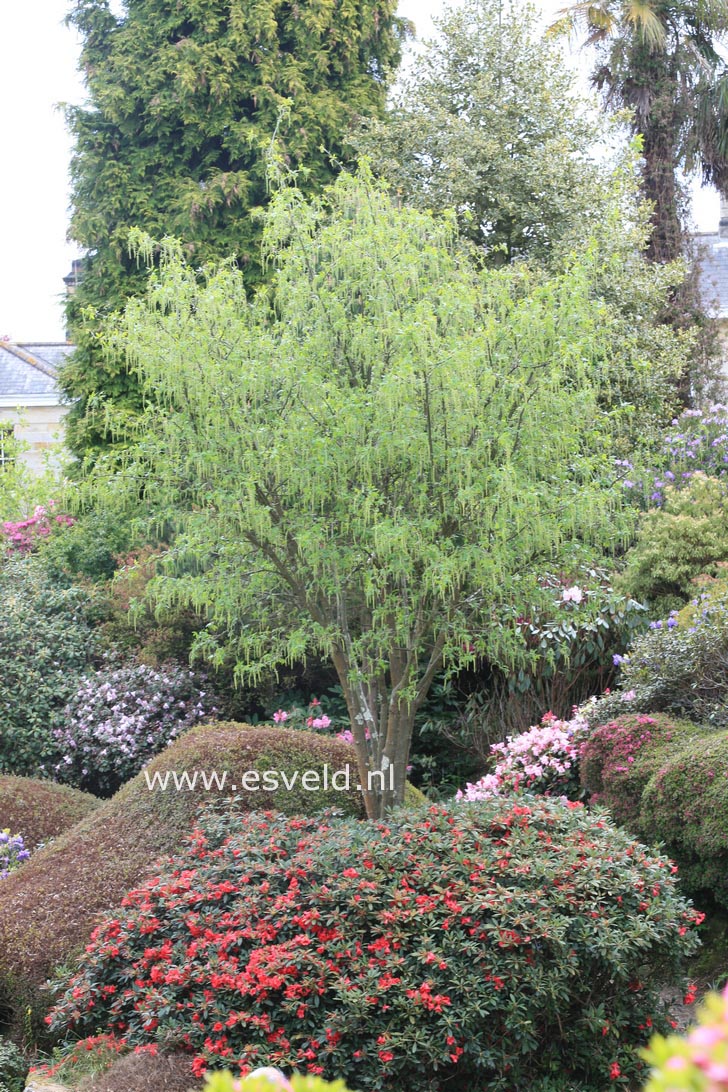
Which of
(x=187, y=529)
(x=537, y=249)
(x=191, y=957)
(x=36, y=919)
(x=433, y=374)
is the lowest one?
(x=36, y=919)

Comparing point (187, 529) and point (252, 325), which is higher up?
point (252, 325)

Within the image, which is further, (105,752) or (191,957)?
(105,752)

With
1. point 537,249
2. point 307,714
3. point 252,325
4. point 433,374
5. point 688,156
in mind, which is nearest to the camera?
point 433,374

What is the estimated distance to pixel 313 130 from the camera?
14781 millimetres

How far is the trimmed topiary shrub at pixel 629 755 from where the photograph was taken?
585 centimetres

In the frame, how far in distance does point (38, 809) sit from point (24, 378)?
78.0 feet

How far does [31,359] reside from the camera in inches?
1172

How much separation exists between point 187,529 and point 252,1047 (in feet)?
8.94

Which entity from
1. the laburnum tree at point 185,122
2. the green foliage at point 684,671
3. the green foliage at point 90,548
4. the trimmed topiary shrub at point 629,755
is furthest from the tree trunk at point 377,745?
the laburnum tree at point 185,122

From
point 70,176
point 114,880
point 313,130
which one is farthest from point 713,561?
point 70,176

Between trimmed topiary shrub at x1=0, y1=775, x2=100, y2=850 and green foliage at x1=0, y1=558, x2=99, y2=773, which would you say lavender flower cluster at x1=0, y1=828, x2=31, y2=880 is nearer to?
trimmed topiary shrub at x1=0, y1=775, x2=100, y2=850

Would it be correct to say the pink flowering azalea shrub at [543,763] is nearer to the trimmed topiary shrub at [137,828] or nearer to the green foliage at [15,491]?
the trimmed topiary shrub at [137,828]

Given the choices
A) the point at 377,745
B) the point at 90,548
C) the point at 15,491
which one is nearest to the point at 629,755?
the point at 377,745

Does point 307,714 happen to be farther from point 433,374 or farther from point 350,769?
point 433,374
